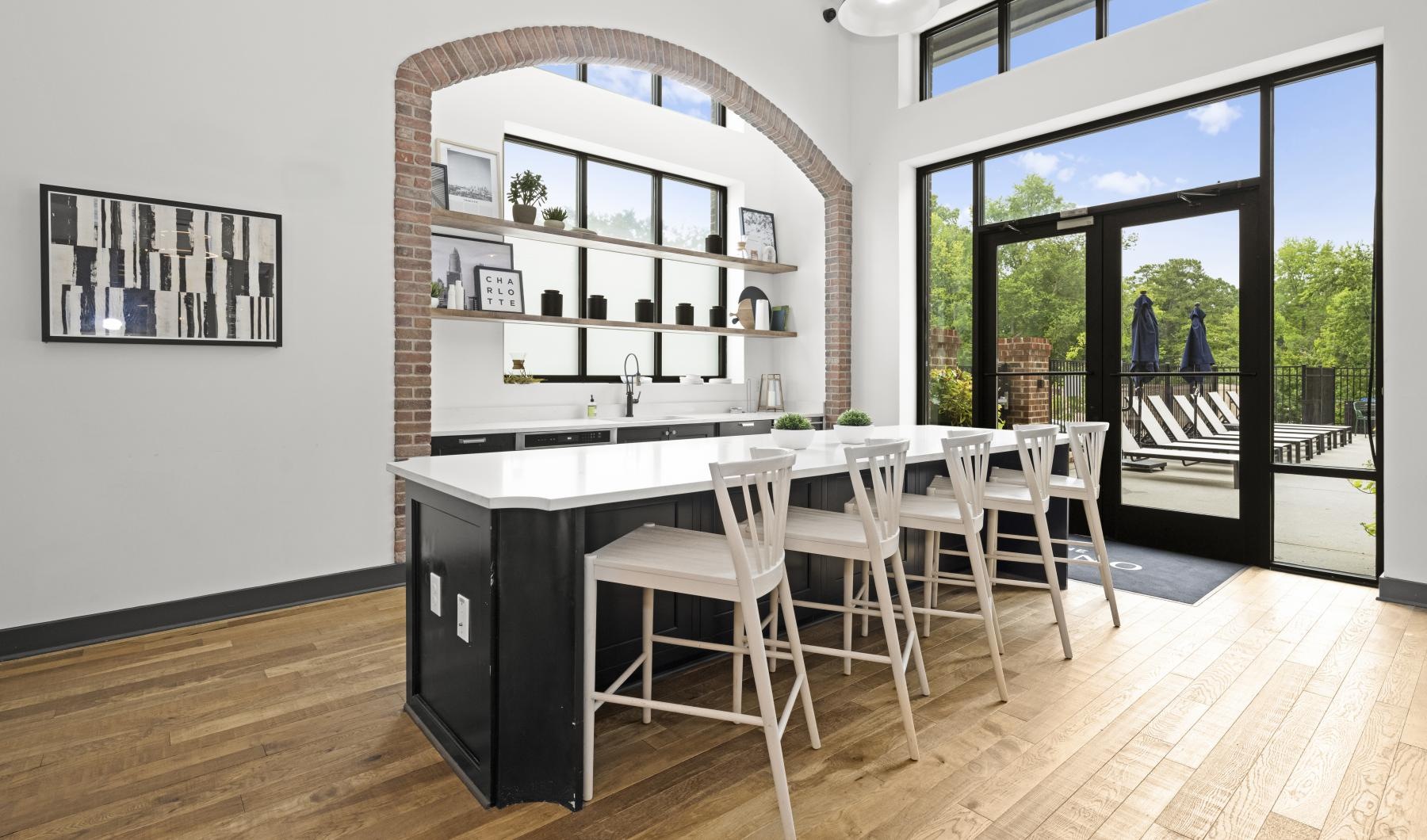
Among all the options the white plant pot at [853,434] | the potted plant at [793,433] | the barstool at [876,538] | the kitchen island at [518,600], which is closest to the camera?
the kitchen island at [518,600]

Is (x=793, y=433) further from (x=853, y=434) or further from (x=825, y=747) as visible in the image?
(x=825, y=747)

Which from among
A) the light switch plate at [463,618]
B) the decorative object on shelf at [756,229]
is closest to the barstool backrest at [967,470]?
the light switch plate at [463,618]

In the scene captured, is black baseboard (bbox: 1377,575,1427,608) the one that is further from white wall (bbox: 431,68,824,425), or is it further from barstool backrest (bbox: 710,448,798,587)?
white wall (bbox: 431,68,824,425)

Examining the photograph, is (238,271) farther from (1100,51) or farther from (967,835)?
(1100,51)

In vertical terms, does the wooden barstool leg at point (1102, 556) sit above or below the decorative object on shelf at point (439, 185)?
below

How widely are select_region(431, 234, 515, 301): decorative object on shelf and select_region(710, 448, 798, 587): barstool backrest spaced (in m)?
3.30

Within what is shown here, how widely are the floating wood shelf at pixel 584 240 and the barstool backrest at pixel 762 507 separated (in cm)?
317

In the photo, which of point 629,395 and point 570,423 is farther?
point 629,395

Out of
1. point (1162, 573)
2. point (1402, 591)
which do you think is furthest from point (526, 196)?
point (1402, 591)

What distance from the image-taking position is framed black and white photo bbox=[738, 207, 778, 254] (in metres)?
6.35

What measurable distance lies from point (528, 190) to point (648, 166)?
1420mm

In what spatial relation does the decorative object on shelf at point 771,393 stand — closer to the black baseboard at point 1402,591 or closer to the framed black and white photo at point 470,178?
the framed black and white photo at point 470,178

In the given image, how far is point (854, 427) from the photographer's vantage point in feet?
10.7

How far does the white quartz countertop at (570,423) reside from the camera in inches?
168
